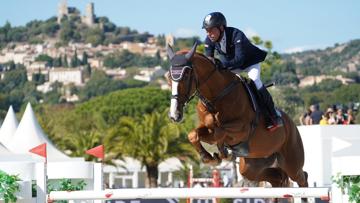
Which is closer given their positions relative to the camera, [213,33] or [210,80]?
[210,80]

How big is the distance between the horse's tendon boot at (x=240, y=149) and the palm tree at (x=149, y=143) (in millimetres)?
27484

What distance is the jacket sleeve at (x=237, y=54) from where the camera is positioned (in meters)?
8.44

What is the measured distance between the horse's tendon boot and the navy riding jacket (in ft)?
2.46

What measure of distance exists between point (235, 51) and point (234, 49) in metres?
0.04

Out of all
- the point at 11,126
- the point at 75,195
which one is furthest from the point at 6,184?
the point at 11,126

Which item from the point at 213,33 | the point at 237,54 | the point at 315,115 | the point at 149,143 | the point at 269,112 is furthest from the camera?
the point at 149,143

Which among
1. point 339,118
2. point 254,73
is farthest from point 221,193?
point 339,118

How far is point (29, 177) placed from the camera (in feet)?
28.7

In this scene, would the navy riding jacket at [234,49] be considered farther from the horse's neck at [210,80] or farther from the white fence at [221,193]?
the white fence at [221,193]

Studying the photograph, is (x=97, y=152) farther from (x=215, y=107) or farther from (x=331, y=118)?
(x=331, y=118)

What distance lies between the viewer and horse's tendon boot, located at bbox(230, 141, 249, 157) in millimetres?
8320

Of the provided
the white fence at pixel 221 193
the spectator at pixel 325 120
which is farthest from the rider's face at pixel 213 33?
the spectator at pixel 325 120

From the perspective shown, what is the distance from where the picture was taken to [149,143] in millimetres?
37469

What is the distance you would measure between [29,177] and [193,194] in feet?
7.49
